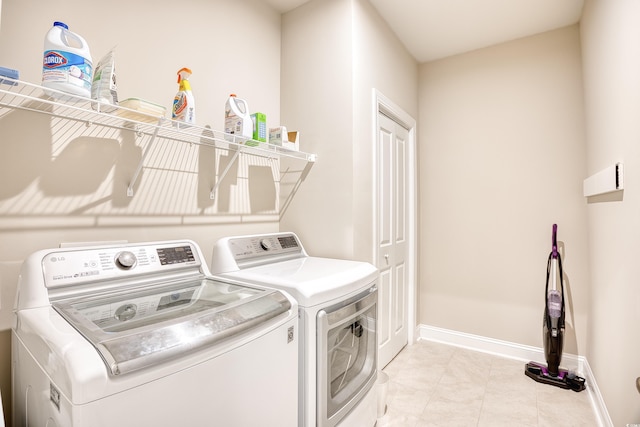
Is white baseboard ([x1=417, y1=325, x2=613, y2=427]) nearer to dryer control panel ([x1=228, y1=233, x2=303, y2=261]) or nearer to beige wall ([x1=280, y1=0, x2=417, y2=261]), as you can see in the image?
beige wall ([x1=280, y1=0, x2=417, y2=261])

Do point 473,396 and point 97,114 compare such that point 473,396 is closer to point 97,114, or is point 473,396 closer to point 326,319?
point 326,319

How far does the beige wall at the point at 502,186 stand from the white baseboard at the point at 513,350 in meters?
0.06

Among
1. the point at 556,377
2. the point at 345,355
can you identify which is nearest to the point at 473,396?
the point at 556,377

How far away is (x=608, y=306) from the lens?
1.80 m

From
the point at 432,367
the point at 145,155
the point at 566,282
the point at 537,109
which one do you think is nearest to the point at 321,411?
the point at 145,155

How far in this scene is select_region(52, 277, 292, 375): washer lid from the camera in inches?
29.7

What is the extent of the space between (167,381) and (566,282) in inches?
117

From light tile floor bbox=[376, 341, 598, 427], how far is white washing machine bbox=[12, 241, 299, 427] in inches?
48.0

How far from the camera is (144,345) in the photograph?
0.77m

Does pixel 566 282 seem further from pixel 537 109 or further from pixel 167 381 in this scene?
pixel 167 381

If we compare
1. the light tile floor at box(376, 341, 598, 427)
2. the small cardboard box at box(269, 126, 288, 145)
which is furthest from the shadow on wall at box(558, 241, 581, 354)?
the small cardboard box at box(269, 126, 288, 145)

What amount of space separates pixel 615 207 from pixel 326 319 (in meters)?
1.68

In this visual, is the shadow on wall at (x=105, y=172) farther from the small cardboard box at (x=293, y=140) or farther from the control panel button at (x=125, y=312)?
the control panel button at (x=125, y=312)

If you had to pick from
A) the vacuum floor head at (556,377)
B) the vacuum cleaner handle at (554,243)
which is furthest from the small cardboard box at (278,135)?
the vacuum floor head at (556,377)
